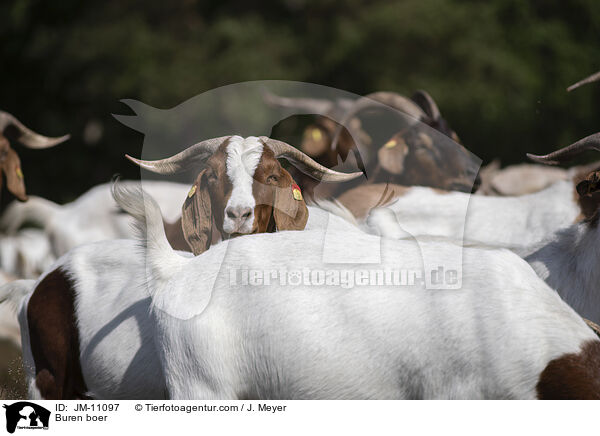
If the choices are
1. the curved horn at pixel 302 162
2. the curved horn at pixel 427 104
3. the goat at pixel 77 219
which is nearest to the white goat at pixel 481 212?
the curved horn at pixel 302 162

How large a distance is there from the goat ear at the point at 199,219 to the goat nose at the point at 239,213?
15 cm

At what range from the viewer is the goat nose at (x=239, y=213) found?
3281 mm

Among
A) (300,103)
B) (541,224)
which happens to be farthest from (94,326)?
(541,224)

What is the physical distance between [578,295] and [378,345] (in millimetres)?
1580

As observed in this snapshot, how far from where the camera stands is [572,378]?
2.50 meters

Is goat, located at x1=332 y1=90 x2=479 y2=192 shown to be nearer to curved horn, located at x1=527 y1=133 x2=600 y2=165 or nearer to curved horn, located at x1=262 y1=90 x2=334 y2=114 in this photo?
curved horn, located at x1=262 y1=90 x2=334 y2=114

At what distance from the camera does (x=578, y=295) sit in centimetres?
384

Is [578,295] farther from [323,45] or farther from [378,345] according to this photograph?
[323,45]

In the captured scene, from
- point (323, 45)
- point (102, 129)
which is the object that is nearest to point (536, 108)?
point (323, 45)

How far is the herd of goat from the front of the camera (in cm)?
262

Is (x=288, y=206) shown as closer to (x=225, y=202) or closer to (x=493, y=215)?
(x=225, y=202)

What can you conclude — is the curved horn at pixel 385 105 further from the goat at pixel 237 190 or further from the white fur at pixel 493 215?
the goat at pixel 237 190
